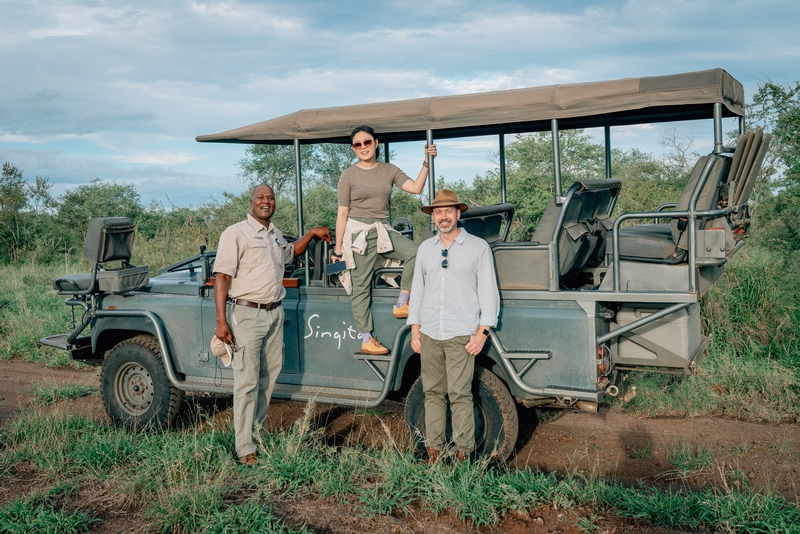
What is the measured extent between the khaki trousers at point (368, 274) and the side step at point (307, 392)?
18.7 inches

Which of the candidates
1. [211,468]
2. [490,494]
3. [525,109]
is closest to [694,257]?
[525,109]

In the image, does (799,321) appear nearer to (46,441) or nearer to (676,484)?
(676,484)

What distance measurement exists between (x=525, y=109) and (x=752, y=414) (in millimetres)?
3504

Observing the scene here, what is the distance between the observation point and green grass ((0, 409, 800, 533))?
377 cm

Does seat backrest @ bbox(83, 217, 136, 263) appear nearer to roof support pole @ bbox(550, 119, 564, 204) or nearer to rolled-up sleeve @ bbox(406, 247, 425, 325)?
rolled-up sleeve @ bbox(406, 247, 425, 325)

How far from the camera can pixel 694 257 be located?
429 centimetres

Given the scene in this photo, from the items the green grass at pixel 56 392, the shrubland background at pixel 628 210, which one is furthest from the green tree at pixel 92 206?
the green grass at pixel 56 392

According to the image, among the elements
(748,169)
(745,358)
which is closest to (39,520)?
(748,169)

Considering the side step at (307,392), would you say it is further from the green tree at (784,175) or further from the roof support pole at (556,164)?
the green tree at (784,175)

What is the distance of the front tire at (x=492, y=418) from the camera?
4637 millimetres

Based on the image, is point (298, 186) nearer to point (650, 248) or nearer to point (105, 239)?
point (105, 239)

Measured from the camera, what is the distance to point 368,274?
497 cm

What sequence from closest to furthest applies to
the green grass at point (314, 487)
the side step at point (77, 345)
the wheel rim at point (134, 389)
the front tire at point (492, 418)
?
the green grass at point (314, 487) → the front tire at point (492, 418) → the wheel rim at point (134, 389) → the side step at point (77, 345)

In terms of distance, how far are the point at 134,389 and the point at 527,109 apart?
13.1 feet
